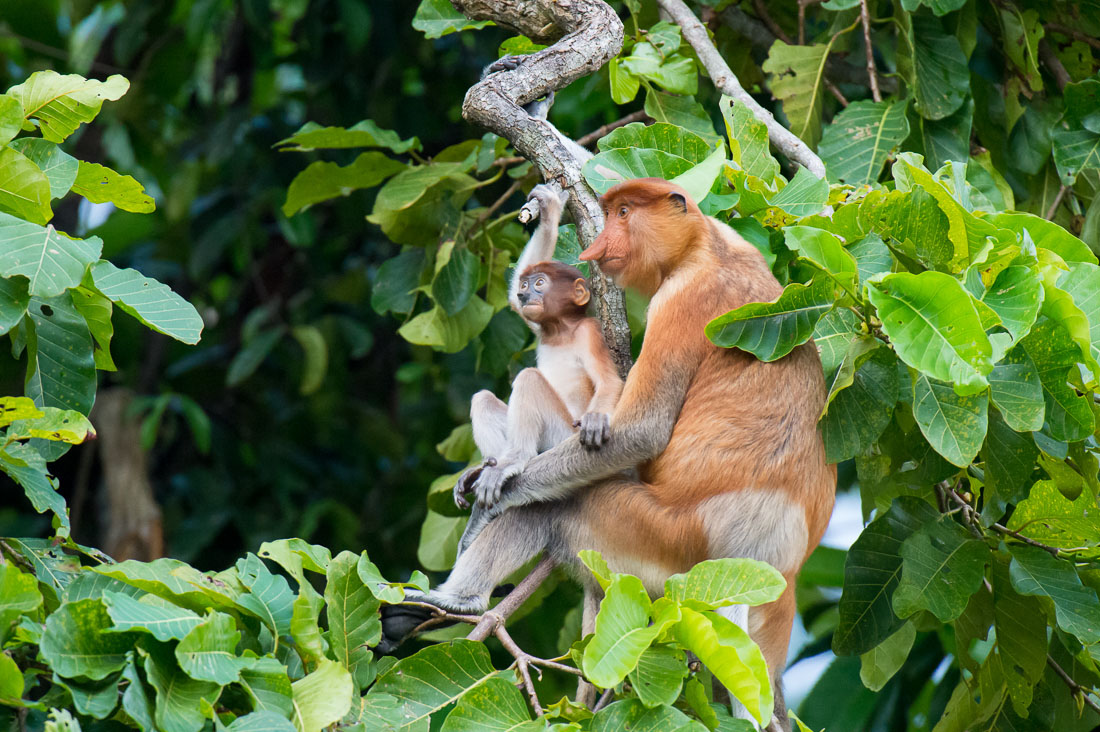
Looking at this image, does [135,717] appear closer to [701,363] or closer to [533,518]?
[533,518]

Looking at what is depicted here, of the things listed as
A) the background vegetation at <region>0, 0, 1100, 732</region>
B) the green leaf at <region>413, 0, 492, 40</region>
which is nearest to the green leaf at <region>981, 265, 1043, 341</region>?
the background vegetation at <region>0, 0, 1100, 732</region>

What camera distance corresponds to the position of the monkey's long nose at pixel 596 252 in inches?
113

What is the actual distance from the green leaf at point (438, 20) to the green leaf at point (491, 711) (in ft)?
8.21

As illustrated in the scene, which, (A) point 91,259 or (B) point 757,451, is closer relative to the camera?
(A) point 91,259

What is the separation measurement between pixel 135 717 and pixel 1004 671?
7.28ft

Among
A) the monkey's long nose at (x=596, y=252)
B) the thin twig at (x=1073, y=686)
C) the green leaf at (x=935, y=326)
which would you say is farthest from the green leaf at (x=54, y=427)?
the thin twig at (x=1073, y=686)

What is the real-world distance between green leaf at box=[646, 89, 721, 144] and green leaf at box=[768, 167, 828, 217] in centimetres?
83

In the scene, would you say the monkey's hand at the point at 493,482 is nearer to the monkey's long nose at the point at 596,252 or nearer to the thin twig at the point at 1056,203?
the monkey's long nose at the point at 596,252

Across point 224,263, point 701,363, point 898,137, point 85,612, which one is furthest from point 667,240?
point 224,263

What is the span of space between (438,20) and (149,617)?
264 cm

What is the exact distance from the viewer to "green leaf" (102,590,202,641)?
6.04ft

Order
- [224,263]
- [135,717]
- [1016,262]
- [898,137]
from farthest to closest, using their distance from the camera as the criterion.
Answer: [224,263]
[898,137]
[1016,262]
[135,717]

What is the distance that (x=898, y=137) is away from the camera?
358cm

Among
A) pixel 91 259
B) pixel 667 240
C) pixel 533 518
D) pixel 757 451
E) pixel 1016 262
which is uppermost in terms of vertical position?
pixel 91 259
